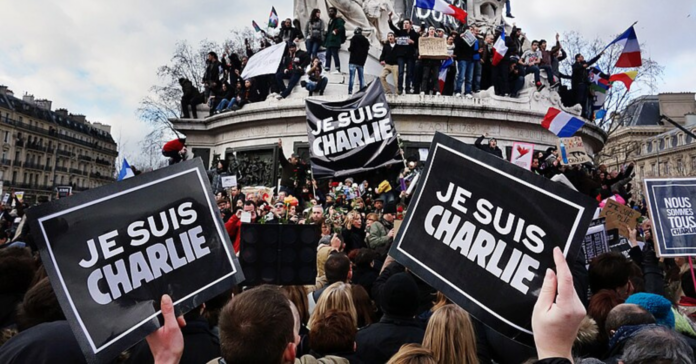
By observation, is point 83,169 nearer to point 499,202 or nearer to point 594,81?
Result: point 594,81

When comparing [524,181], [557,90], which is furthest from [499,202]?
[557,90]

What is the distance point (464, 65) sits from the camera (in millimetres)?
17062

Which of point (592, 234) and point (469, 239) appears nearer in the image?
point (469, 239)

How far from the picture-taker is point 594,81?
870 inches

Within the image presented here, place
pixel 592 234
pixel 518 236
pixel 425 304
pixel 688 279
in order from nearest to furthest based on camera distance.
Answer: pixel 518 236
pixel 688 279
pixel 425 304
pixel 592 234

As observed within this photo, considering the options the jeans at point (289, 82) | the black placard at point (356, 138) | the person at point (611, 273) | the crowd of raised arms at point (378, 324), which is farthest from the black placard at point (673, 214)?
the jeans at point (289, 82)

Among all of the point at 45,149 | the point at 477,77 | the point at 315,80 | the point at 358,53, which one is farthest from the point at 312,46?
the point at 45,149

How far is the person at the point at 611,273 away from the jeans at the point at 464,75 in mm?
13394

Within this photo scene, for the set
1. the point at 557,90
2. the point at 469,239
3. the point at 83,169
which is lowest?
the point at 83,169

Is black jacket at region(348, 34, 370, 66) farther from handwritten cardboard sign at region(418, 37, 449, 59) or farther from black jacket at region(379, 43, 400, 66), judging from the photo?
handwritten cardboard sign at region(418, 37, 449, 59)

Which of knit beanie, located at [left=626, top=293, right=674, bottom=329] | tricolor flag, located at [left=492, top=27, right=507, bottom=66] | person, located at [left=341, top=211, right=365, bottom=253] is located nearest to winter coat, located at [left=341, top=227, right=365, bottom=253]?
person, located at [left=341, top=211, right=365, bottom=253]

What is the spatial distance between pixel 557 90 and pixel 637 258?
46.4 feet

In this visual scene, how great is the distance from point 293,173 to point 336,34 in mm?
5141

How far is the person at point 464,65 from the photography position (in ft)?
53.8
